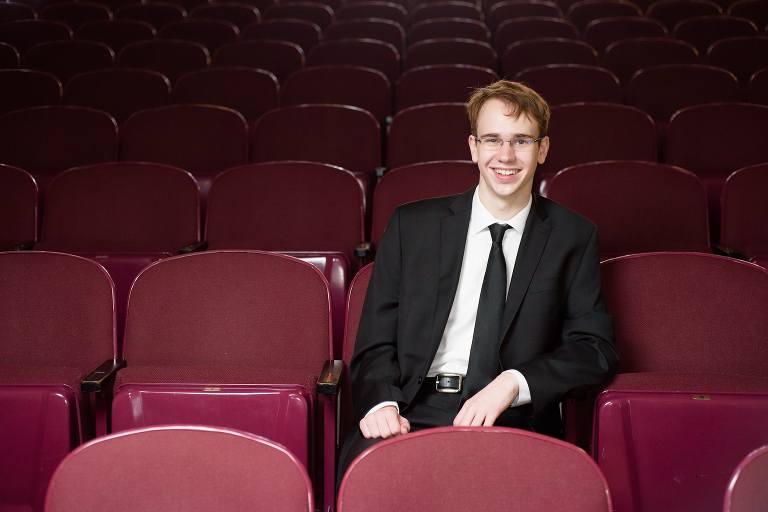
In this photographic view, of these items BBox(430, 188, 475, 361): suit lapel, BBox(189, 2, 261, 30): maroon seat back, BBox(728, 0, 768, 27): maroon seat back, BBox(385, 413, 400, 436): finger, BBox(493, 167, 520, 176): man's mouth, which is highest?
BBox(728, 0, 768, 27): maroon seat back

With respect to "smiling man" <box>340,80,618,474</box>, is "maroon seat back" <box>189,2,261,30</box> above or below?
above

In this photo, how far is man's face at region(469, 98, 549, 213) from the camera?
0.96 metres

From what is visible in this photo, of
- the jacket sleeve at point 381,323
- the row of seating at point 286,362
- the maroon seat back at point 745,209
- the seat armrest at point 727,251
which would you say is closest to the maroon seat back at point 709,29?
the maroon seat back at point 745,209

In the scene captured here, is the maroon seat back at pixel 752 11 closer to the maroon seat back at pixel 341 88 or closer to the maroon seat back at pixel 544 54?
the maroon seat back at pixel 544 54

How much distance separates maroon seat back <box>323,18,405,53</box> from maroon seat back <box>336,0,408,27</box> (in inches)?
9.8

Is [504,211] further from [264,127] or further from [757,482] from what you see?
[264,127]

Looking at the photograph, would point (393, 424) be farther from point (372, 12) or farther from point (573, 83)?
point (372, 12)

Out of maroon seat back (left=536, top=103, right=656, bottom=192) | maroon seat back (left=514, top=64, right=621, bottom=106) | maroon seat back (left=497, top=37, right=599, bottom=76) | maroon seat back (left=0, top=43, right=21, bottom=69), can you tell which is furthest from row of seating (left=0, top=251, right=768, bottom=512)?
maroon seat back (left=0, top=43, right=21, bottom=69)

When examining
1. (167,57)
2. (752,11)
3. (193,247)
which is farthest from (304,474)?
(752,11)

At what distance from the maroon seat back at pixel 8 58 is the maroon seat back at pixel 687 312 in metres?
2.54

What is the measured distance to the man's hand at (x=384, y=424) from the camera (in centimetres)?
90

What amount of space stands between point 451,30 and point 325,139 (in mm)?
1286

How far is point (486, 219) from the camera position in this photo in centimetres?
103

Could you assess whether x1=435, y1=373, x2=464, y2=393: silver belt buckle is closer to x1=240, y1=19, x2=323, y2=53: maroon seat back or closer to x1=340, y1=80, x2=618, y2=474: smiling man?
x1=340, y1=80, x2=618, y2=474: smiling man
